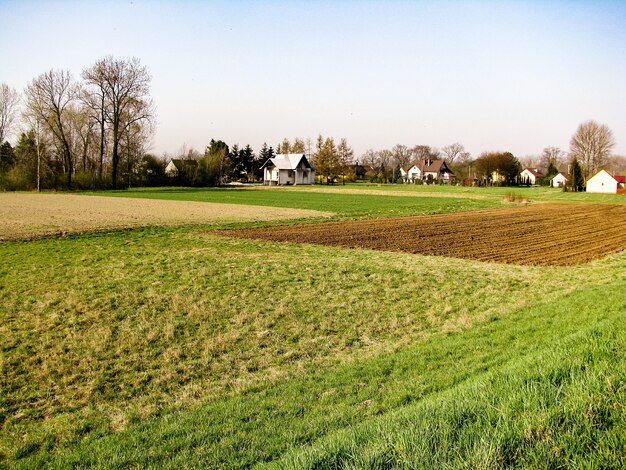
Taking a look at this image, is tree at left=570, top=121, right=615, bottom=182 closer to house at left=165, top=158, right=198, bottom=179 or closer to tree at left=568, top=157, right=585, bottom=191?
tree at left=568, top=157, right=585, bottom=191

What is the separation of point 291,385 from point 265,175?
356ft

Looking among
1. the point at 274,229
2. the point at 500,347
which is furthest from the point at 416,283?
the point at 274,229

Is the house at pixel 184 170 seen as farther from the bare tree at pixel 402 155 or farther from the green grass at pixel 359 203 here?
the bare tree at pixel 402 155

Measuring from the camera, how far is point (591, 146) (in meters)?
104

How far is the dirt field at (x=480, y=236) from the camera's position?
18.4 metres

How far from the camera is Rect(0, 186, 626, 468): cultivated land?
3.63 meters

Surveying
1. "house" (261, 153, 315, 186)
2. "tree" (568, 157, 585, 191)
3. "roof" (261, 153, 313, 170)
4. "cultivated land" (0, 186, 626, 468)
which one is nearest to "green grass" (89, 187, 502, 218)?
"cultivated land" (0, 186, 626, 468)

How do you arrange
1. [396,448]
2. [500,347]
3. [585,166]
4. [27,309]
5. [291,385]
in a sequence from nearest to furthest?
[396,448] → [291,385] → [500,347] → [27,309] → [585,166]

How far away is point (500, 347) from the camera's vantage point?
297 inches

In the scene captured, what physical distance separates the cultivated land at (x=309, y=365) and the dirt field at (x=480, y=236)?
3068 millimetres

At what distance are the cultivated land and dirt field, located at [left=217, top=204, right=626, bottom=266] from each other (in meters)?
3.07

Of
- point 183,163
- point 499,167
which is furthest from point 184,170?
point 499,167

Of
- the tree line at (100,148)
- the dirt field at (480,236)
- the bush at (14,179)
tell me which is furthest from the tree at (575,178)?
the bush at (14,179)

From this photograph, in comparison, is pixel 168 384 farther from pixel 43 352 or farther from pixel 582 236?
pixel 582 236
